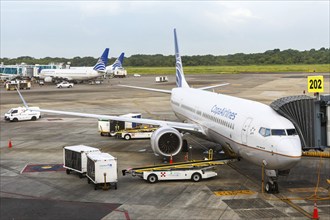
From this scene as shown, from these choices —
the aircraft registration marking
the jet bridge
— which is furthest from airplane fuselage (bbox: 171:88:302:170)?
the aircraft registration marking

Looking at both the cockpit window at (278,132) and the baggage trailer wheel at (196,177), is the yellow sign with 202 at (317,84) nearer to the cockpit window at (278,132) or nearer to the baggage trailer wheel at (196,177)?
the cockpit window at (278,132)

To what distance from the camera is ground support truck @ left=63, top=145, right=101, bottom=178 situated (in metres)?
28.0

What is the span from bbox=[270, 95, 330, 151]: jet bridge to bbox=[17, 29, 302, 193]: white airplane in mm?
810

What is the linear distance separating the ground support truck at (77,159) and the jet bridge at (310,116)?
12124 mm

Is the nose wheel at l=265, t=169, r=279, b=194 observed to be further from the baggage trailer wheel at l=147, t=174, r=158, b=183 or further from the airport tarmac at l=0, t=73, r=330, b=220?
the baggage trailer wheel at l=147, t=174, r=158, b=183

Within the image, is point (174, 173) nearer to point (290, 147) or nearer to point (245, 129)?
point (245, 129)

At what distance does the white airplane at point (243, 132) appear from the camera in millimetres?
21938

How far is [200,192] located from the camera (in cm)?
2425

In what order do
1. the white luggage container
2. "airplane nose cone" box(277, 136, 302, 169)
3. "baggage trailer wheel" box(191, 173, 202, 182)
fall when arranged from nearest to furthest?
1. "airplane nose cone" box(277, 136, 302, 169)
2. the white luggage container
3. "baggage trailer wheel" box(191, 173, 202, 182)

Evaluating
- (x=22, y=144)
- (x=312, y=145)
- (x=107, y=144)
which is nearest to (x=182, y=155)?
(x=107, y=144)

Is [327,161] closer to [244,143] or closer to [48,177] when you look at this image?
[244,143]

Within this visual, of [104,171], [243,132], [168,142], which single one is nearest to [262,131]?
[243,132]

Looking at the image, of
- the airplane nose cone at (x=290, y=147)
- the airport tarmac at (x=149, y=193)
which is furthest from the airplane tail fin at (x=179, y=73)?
the airplane nose cone at (x=290, y=147)

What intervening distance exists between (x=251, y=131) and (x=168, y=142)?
25.6 feet
